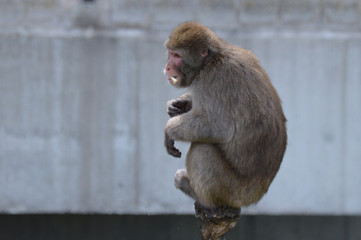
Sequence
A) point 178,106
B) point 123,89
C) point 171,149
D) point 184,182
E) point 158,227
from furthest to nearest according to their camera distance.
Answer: point 158,227, point 123,89, point 178,106, point 184,182, point 171,149

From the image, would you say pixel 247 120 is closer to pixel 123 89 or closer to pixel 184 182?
pixel 184 182

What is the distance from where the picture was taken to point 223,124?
12.3 feet

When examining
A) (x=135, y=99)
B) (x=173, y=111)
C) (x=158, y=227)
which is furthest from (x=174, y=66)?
(x=158, y=227)

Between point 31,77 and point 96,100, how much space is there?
76 cm

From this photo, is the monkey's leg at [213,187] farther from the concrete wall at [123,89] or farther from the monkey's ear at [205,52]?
the concrete wall at [123,89]

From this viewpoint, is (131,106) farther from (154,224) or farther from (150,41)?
(154,224)

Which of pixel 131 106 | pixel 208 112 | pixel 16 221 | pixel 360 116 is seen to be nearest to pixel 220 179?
pixel 208 112

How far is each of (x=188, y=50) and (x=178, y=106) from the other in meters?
0.47

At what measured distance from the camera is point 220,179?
12.3ft

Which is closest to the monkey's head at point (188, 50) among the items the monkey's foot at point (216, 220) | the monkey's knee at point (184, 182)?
the monkey's knee at point (184, 182)

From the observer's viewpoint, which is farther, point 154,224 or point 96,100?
point 154,224

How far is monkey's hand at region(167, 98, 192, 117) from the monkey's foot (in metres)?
0.66

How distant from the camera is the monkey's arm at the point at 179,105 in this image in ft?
13.3

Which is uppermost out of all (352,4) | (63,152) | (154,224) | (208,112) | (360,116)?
(352,4)
